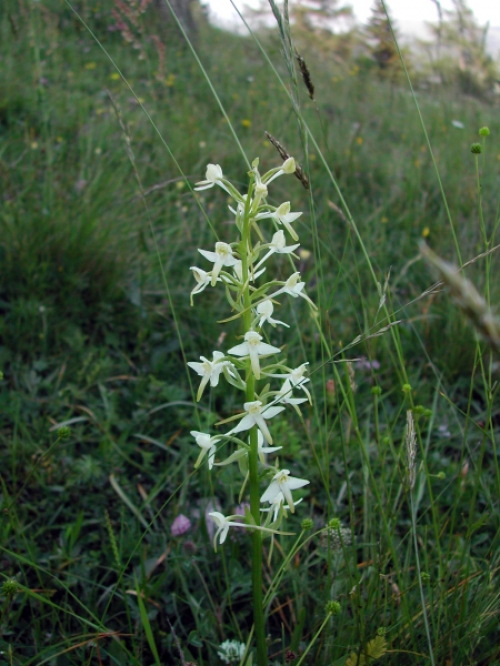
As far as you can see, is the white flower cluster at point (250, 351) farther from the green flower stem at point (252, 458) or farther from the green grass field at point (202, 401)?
the green grass field at point (202, 401)

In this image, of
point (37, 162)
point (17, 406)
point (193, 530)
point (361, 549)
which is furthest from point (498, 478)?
point (37, 162)

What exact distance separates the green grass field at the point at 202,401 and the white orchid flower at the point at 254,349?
157 mm

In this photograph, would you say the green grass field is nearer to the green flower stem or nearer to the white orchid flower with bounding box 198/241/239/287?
the green flower stem

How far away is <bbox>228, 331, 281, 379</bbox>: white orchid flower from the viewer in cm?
111

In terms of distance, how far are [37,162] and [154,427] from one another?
1.93m

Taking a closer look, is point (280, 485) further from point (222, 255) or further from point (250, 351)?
point (222, 255)

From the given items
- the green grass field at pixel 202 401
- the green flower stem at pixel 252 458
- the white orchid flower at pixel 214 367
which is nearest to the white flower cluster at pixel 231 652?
the green grass field at pixel 202 401

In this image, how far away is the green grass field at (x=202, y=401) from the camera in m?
1.38

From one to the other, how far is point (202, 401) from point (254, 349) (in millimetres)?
1185

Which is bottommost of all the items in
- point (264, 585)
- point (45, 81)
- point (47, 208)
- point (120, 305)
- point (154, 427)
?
point (264, 585)

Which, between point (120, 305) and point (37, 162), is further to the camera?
point (37, 162)

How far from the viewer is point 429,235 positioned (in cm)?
341

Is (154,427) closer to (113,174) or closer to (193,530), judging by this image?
(193,530)

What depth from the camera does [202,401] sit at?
7.45ft
